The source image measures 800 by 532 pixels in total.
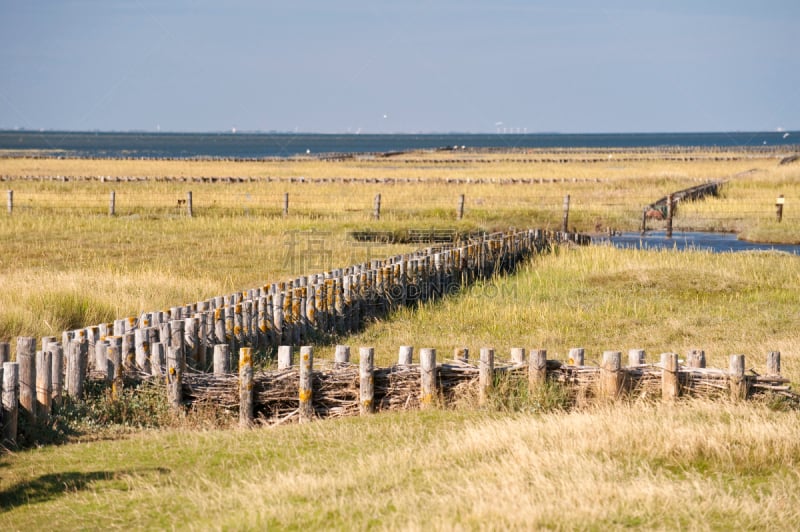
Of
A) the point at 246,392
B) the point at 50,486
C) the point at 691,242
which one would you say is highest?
the point at 246,392

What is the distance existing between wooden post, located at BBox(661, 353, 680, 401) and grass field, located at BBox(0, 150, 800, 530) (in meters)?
0.18

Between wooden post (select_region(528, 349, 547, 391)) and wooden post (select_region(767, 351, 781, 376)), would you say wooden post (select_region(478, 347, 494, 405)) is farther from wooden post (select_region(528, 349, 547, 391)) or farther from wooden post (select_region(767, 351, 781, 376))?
wooden post (select_region(767, 351, 781, 376))

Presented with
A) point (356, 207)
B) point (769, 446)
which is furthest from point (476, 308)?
point (356, 207)

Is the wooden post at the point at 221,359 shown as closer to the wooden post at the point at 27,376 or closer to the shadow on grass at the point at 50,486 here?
the wooden post at the point at 27,376

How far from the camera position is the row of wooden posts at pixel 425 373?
8.67 meters

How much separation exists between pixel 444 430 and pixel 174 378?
2312 millimetres

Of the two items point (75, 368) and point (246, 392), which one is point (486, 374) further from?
point (75, 368)

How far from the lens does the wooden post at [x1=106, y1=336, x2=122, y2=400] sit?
29.4 feet

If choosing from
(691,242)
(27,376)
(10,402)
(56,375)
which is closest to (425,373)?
(56,375)

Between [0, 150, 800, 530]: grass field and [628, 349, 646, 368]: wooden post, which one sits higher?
[628, 349, 646, 368]: wooden post

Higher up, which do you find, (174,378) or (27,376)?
(27,376)

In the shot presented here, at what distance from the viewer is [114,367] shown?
9.05m

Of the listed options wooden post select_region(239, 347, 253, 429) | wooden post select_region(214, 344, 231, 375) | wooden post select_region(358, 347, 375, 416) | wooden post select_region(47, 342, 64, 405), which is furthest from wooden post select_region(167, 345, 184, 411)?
wooden post select_region(358, 347, 375, 416)

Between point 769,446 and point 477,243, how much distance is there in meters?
13.1
